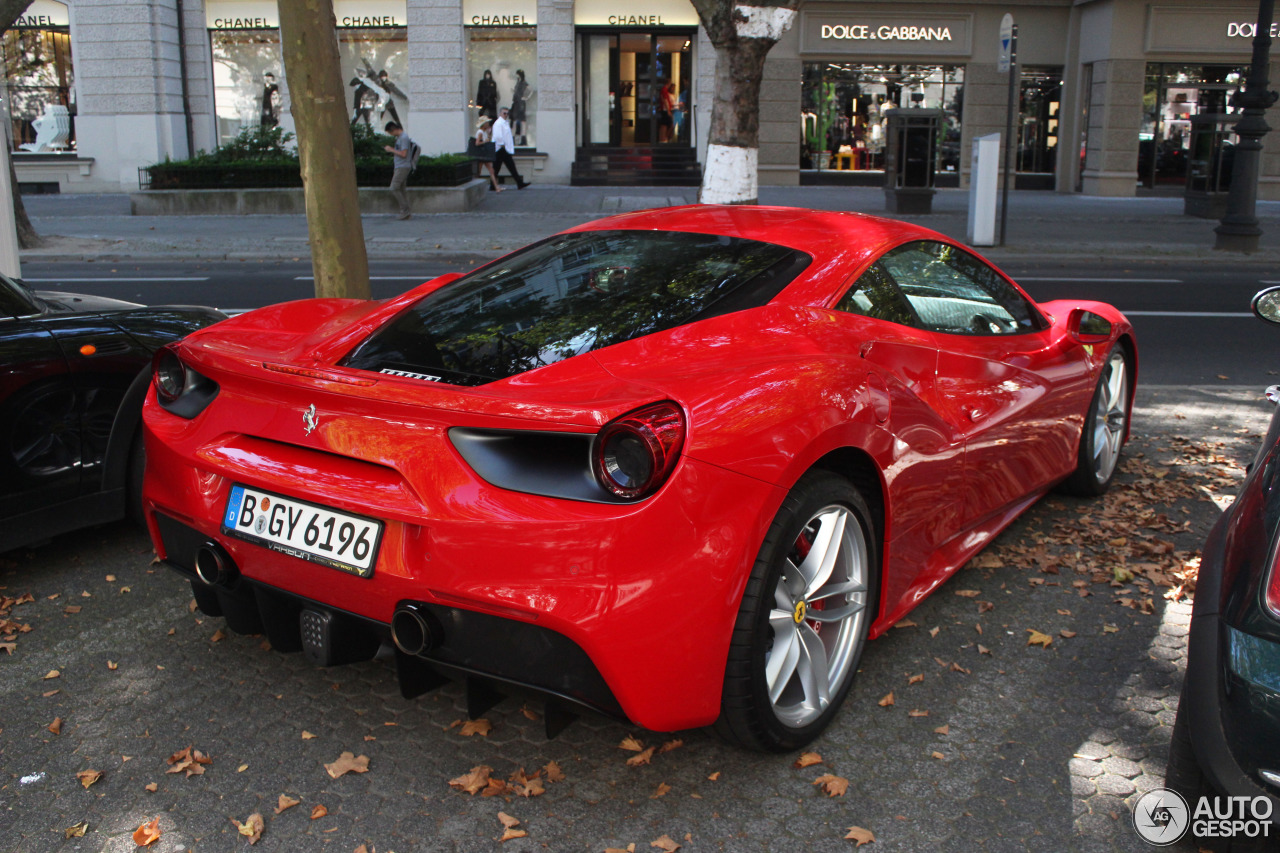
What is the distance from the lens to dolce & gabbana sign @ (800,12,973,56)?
2589 cm

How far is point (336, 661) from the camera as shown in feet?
9.20

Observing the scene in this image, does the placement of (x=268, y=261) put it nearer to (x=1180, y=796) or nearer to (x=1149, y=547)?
(x=1149, y=547)

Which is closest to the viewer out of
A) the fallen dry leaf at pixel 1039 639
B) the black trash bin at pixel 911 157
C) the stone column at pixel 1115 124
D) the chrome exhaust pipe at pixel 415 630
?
the chrome exhaust pipe at pixel 415 630

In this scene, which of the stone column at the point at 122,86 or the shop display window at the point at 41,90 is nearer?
the stone column at the point at 122,86

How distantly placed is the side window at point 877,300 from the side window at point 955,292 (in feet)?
0.22

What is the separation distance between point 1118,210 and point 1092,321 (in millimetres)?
19041

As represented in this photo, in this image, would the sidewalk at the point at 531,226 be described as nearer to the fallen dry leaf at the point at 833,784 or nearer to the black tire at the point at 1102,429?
the black tire at the point at 1102,429

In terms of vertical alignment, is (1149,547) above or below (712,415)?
below

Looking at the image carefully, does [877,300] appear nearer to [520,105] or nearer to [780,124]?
[780,124]

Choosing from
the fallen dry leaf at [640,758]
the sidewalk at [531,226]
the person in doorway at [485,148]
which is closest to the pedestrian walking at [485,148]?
the person in doorway at [485,148]

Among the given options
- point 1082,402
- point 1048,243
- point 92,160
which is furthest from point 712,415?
point 92,160

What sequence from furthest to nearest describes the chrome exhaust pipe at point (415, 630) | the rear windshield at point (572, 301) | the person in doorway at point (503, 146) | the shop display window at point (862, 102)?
1. the shop display window at point (862, 102)
2. the person in doorway at point (503, 146)
3. the rear windshield at point (572, 301)
4. the chrome exhaust pipe at point (415, 630)

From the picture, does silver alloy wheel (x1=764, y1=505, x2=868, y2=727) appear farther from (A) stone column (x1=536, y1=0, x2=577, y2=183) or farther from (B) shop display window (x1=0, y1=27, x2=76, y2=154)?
(B) shop display window (x1=0, y1=27, x2=76, y2=154)

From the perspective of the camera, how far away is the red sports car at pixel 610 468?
2.46 m
